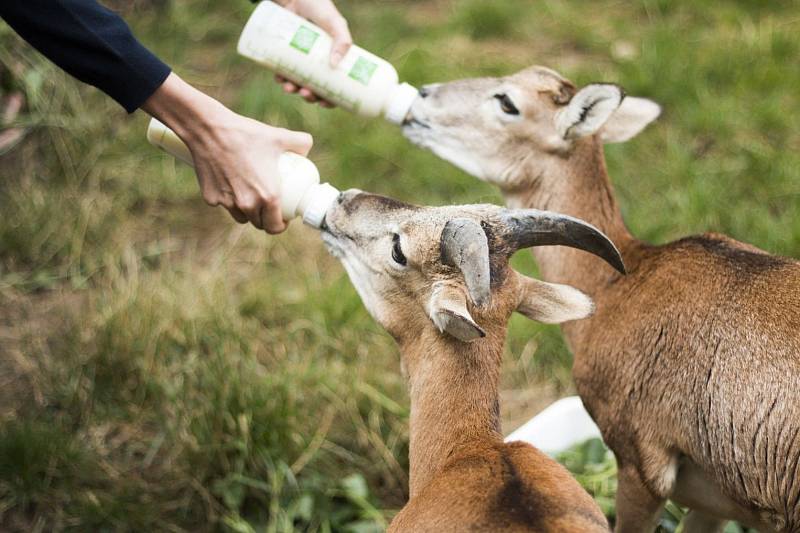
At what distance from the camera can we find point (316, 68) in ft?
14.4

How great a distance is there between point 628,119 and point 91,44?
8.60 feet

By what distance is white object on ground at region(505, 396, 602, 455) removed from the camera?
15.8 feet

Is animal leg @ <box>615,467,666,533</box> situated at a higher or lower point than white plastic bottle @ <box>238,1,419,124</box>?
lower

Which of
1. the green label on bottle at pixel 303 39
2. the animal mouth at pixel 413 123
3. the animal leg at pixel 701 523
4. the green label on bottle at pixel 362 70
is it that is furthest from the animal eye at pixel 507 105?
the animal leg at pixel 701 523

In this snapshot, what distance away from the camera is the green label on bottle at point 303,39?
4352mm

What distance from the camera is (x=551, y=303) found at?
12.6ft

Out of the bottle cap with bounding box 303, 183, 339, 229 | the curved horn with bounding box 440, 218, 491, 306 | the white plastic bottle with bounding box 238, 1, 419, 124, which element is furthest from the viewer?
the white plastic bottle with bounding box 238, 1, 419, 124

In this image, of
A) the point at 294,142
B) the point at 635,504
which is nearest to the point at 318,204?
the point at 294,142

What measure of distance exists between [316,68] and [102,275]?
2.24 m

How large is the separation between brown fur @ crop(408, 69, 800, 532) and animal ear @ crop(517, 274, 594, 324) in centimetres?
44

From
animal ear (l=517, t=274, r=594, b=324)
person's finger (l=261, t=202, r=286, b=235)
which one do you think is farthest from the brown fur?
person's finger (l=261, t=202, r=286, b=235)

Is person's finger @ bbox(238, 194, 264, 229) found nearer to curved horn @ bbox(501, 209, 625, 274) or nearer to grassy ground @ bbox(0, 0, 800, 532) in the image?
curved horn @ bbox(501, 209, 625, 274)

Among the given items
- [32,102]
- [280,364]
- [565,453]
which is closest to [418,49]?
[32,102]

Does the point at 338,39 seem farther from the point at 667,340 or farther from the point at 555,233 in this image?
the point at 667,340
